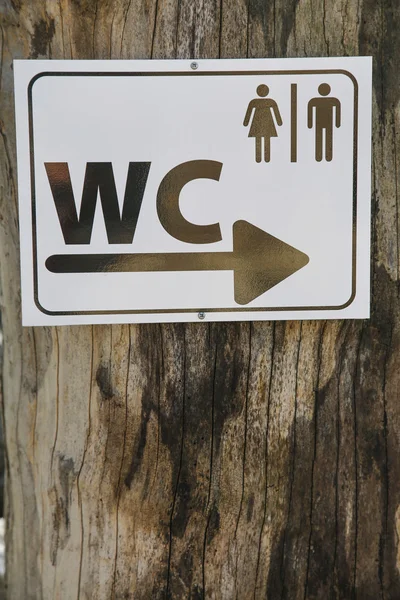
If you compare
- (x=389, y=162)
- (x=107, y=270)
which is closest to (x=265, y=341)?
(x=107, y=270)

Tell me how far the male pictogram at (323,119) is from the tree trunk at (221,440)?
0.11 m

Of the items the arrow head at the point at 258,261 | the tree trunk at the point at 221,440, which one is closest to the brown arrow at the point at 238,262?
the arrow head at the point at 258,261

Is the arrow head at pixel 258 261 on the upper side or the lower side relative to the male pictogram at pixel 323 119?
lower

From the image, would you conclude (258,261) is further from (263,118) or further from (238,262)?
(263,118)

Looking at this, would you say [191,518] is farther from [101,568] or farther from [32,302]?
[32,302]

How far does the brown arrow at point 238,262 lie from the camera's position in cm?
146

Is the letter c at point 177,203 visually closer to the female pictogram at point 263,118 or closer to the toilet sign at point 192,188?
the toilet sign at point 192,188

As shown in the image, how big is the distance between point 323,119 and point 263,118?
0.15 m

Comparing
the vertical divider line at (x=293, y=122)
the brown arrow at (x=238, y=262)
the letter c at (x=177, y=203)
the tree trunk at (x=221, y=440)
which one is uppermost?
the vertical divider line at (x=293, y=122)

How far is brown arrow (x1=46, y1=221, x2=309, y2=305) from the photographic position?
1.46m

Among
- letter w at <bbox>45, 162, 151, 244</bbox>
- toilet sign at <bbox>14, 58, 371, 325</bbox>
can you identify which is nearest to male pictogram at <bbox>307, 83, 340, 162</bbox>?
toilet sign at <bbox>14, 58, 371, 325</bbox>

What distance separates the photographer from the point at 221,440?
154 centimetres

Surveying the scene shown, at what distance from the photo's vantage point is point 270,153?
1.46 meters

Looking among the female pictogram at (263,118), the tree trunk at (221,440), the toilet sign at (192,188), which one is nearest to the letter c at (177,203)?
the toilet sign at (192,188)
